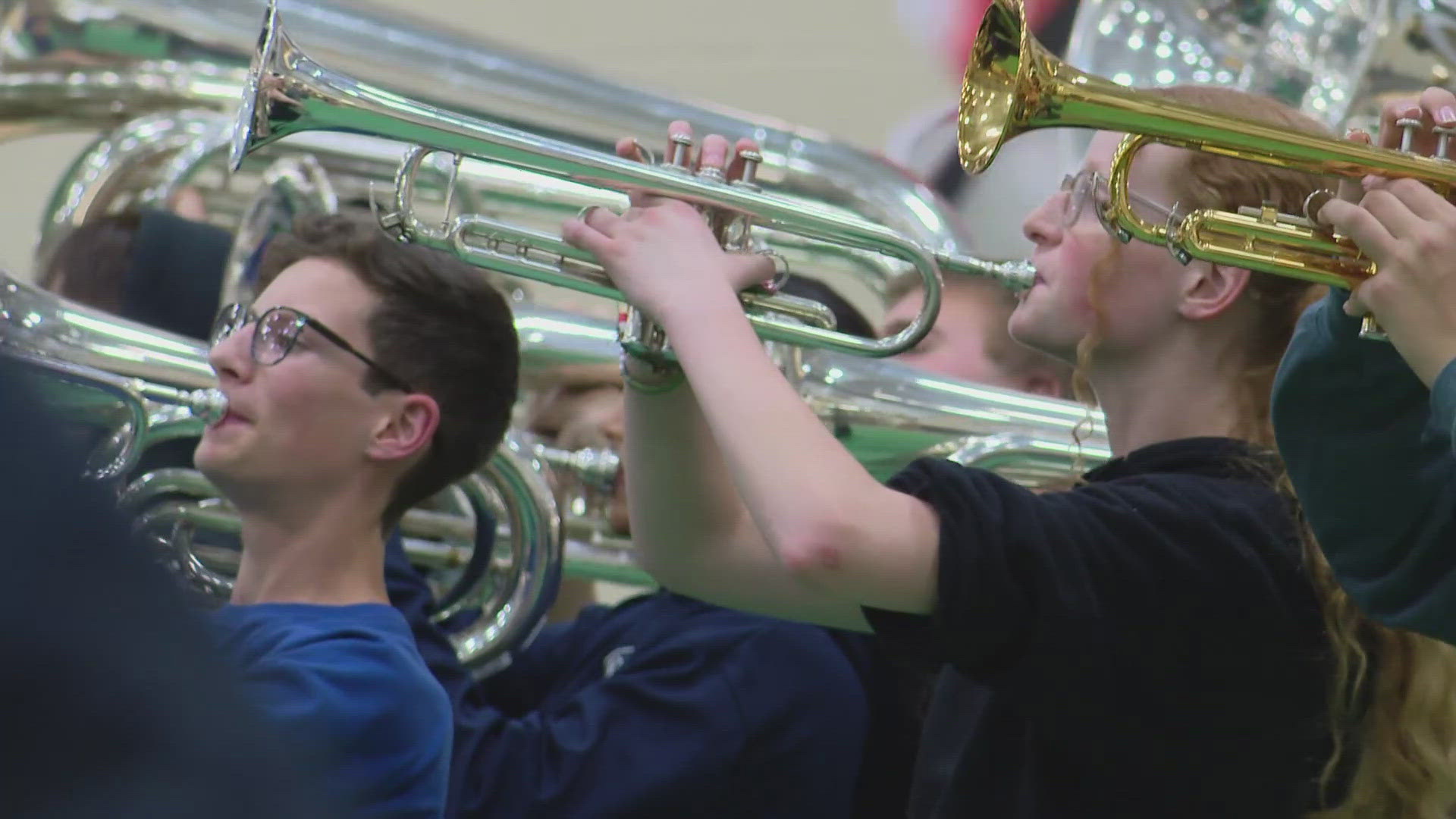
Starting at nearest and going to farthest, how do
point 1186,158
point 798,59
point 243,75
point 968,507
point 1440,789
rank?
point 968,507
point 1440,789
point 1186,158
point 243,75
point 798,59

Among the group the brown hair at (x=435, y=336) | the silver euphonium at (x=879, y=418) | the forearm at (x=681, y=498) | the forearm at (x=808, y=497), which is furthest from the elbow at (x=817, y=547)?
the silver euphonium at (x=879, y=418)

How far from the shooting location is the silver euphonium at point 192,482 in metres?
1.83

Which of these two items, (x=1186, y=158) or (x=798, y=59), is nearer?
(x=1186, y=158)

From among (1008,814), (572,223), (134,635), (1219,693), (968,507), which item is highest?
(134,635)

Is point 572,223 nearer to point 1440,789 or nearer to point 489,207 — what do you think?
point 1440,789

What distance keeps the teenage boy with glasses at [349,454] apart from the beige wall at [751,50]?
2612 mm

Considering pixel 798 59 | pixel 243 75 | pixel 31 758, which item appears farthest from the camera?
pixel 798 59

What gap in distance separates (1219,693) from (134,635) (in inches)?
39.7

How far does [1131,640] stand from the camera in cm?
137

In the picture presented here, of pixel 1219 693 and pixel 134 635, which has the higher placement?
pixel 134 635

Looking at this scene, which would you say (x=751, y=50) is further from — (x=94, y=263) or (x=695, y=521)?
(x=695, y=521)

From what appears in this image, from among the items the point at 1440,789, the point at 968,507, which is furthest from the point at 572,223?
the point at 1440,789

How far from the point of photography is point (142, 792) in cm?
56

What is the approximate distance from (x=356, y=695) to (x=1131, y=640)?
22.6 inches
